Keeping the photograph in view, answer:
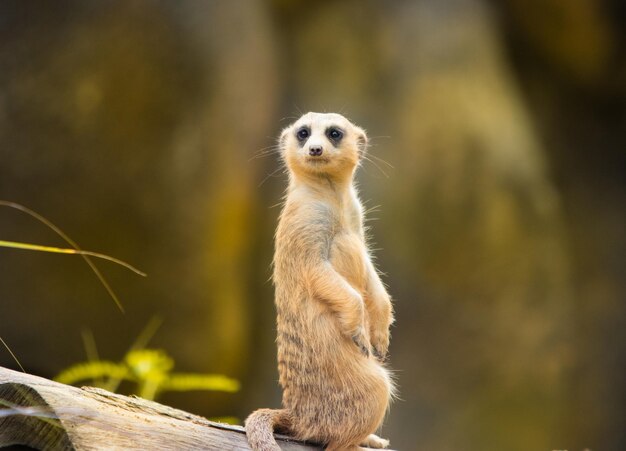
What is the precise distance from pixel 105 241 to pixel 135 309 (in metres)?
0.54

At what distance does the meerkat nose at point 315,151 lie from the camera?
2.80 metres

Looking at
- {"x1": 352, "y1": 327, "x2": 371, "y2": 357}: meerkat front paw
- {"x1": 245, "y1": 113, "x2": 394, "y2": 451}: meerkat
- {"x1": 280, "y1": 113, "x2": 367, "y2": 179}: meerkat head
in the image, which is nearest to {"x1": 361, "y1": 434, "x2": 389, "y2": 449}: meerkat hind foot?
{"x1": 245, "y1": 113, "x2": 394, "y2": 451}: meerkat

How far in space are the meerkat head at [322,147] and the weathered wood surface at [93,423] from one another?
1004 mm

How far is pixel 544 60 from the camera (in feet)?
20.4

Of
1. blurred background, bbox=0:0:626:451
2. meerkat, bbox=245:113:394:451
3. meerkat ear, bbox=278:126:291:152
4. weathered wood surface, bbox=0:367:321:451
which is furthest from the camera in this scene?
blurred background, bbox=0:0:626:451

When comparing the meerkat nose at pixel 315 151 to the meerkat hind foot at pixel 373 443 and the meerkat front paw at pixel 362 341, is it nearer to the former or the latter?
the meerkat front paw at pixel 362 341

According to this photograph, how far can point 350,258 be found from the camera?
2.81 metres

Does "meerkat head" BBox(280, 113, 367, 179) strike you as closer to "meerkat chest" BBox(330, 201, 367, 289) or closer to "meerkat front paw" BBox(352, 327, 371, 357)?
"meerkat chest" BBox(330, 201, 367, 289)

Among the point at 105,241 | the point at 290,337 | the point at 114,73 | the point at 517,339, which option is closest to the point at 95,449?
the point at 290,337

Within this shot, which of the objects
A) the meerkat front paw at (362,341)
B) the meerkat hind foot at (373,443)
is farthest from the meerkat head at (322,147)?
the meerkat hind foot at (373,443)

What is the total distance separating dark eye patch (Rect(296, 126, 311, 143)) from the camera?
296 centimetres

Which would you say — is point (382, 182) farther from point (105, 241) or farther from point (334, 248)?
point (334, 248)

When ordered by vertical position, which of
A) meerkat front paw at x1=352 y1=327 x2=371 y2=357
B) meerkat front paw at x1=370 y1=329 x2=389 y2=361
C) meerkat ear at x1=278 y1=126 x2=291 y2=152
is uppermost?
meerkat ear at x1=278 y1=126 x2=291 y2=152

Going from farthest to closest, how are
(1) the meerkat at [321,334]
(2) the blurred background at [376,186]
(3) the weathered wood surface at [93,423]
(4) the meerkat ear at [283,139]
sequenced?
(2) the blurred background at [376,186]
(4) the meerkat ear at [283,139]
(1) the meerkat at [321,334]
(3) the weathered wood surface at [93,423]
